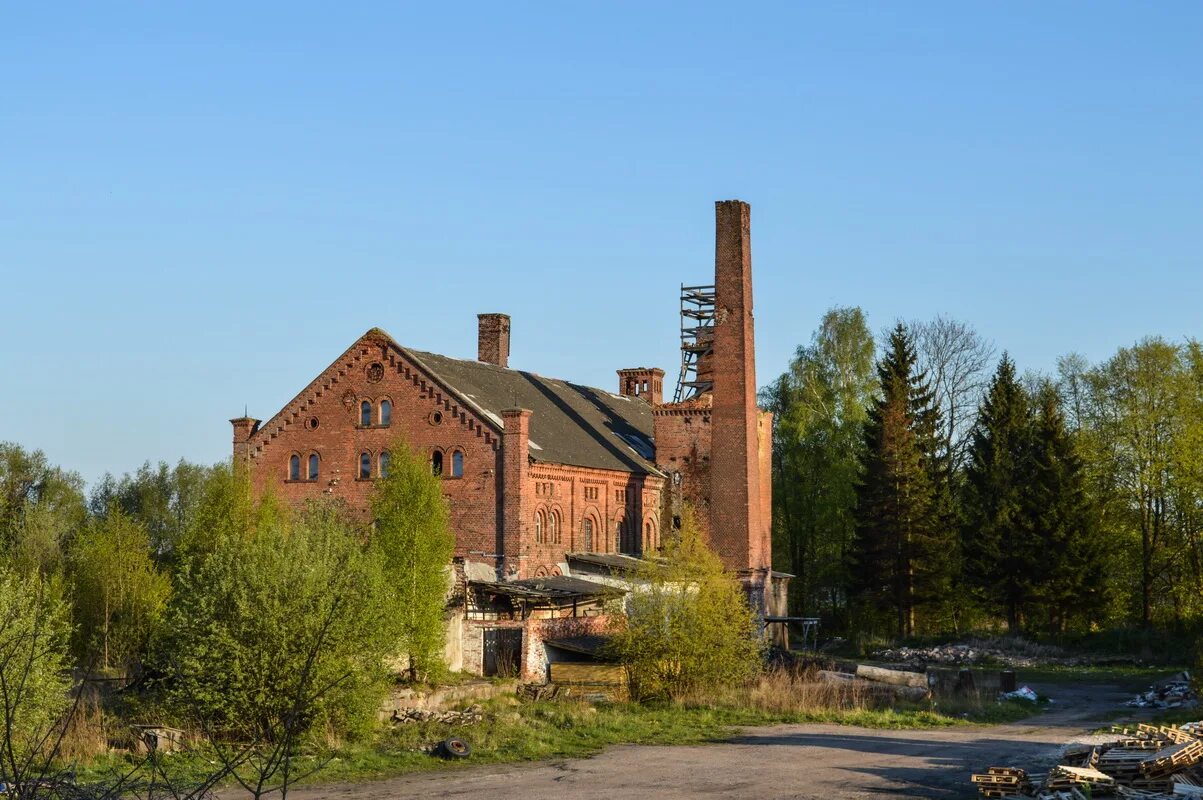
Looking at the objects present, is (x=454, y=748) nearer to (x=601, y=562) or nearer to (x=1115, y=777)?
(x=1115, y=777)

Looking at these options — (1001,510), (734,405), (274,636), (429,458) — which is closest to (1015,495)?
(1001,510)

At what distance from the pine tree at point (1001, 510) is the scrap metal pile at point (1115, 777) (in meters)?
27.0

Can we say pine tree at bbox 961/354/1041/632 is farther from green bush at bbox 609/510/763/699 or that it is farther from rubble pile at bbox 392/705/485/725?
rubble pile at bbox 392/705/485/725

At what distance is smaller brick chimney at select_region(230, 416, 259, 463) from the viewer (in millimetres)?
42062

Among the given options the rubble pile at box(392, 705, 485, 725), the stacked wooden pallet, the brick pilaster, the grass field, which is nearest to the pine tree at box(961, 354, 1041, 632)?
the grass field

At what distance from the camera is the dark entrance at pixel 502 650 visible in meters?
34.0

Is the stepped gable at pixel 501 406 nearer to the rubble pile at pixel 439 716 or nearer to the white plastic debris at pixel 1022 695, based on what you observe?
the rubble pile at pixel 439 716

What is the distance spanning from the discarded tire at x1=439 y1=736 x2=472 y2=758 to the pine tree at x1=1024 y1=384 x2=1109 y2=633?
29.0 m

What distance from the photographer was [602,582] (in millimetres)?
39062

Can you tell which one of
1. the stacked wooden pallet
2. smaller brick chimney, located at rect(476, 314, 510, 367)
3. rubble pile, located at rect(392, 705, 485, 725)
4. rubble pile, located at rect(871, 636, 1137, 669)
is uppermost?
smaller brick chimney, located at rect(476, 314, 510, 367)

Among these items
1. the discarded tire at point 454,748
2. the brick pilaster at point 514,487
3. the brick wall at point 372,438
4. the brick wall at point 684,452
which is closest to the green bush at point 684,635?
the brick pilaster at point 514,487

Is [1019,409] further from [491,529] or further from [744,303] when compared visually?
[491,529]

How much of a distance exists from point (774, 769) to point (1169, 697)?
14757 mm

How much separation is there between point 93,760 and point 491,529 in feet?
56.9
